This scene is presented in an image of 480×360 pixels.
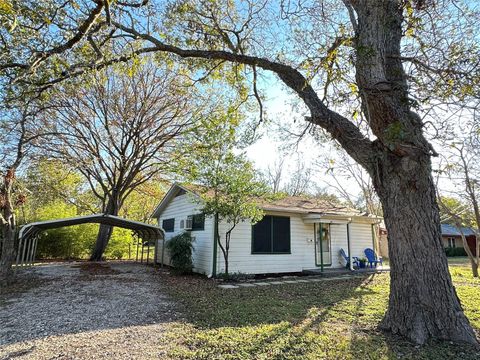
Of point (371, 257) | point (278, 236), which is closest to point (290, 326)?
point (278, 236)

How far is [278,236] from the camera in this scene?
11.4 m

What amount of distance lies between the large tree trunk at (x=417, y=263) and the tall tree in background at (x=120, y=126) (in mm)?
10926

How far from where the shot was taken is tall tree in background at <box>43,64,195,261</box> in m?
13.7

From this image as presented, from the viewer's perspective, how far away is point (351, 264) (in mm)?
12617

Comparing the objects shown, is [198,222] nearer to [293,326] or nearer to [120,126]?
[120,126]

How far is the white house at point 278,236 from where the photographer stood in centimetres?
1045

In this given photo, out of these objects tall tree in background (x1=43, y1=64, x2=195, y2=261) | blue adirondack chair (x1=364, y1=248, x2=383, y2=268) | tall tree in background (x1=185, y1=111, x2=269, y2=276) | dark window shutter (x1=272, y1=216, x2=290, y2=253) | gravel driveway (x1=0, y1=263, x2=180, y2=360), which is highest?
tall tree in background (x1=43, y1=64, x2=195, y2=261)

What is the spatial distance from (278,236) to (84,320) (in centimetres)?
753

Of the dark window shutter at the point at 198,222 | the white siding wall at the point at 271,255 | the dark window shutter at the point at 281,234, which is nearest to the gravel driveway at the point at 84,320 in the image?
the white siding wall at the point at 271,255

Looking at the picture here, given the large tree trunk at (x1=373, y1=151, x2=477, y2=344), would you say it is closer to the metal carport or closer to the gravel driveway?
the gravel driveway

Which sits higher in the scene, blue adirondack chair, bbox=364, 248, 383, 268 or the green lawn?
blue adirondack chair, bbox=364, 248, 383, 268

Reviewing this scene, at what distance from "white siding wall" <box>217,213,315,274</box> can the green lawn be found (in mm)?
2226

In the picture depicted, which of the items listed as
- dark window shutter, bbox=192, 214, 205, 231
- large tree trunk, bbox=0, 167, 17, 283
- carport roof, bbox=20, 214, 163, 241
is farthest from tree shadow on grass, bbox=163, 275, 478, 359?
carport roof, bbox=20, 214, 163, 241

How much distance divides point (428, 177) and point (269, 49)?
4.55 meters
